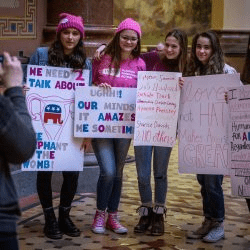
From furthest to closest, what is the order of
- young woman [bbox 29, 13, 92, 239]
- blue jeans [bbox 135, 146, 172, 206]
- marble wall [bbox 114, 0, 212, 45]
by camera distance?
marble wall [bbox 114, 0, 212, 45] < blue jeans [bbox 135, 146, 172, 206] < young woman [bbox 29, 13, 92, 239]

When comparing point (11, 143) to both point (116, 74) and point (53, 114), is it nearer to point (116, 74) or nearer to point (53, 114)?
point (53, 114)

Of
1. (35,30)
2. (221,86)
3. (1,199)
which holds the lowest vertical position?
(1,199)

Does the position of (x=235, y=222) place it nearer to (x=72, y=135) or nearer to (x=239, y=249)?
(x=239, y=249)

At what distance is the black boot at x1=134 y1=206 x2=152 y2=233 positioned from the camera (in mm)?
5344

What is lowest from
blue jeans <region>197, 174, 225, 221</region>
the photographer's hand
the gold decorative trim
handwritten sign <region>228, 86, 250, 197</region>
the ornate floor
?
the ornate floor

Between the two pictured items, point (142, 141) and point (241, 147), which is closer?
point (241, 147)

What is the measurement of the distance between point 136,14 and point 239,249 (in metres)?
11.2

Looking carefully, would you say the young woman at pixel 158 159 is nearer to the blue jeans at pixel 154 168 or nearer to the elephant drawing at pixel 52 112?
the blue jeans at pixel 154 168

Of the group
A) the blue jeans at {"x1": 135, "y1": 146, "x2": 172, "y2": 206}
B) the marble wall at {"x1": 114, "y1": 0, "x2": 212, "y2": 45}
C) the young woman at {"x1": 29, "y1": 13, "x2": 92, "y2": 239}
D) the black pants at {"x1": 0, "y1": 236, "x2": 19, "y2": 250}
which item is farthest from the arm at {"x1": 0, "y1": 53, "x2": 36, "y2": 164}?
the marble wall at {"x1": 114, "y1": 0, "x2": 212, "y2": 45}

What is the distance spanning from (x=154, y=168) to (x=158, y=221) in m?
0.43

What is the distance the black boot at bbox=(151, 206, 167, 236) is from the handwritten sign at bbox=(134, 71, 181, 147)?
21.2 inches

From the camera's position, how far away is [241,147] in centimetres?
474

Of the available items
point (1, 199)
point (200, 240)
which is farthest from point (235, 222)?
point (1, 199)

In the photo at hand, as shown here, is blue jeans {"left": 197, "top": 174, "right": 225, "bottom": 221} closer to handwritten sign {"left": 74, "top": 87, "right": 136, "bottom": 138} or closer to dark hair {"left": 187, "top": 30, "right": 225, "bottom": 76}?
handwritten sign {"left": 74, "top": 87, "right": 136, "bottom": 138}
